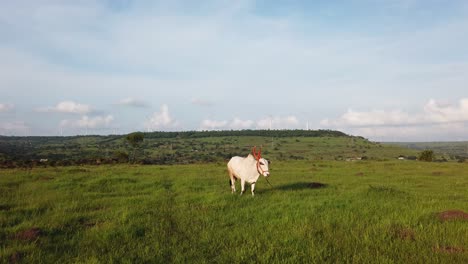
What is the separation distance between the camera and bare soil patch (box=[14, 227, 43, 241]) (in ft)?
30.1

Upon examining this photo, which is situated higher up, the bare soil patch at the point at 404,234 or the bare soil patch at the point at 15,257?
the bare soil patch at the point at 15,257

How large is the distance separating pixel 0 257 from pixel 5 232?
261 centimetres

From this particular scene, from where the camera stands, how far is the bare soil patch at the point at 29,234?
9.19 meters

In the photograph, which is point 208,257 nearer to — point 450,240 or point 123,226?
point 123,226

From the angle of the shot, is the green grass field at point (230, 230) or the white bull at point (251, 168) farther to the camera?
the white bull at point (251, 168)

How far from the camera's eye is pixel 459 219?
11016 mm

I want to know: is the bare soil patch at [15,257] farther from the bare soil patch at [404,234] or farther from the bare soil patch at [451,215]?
the bare soil patch at [451,215]

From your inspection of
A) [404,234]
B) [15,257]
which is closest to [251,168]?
[404,234]

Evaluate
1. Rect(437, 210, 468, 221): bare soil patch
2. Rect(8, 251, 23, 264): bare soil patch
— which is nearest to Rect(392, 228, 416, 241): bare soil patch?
Rect(437, 210, 468, 221): bare soil patch

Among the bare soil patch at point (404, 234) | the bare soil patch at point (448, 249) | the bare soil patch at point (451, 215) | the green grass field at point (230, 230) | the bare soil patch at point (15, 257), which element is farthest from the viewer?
the bare soil patch at point (451, 215)

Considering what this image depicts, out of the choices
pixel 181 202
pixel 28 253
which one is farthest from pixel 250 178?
pixel 28 253

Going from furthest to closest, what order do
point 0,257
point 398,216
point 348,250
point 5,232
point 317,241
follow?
point 398,216
point 5,232
point 317,241
point 348,250
point 0,257

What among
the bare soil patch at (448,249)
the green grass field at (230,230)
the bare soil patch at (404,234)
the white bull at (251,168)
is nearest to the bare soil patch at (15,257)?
the green grass field at (230,230)

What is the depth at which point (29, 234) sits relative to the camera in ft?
30.9
